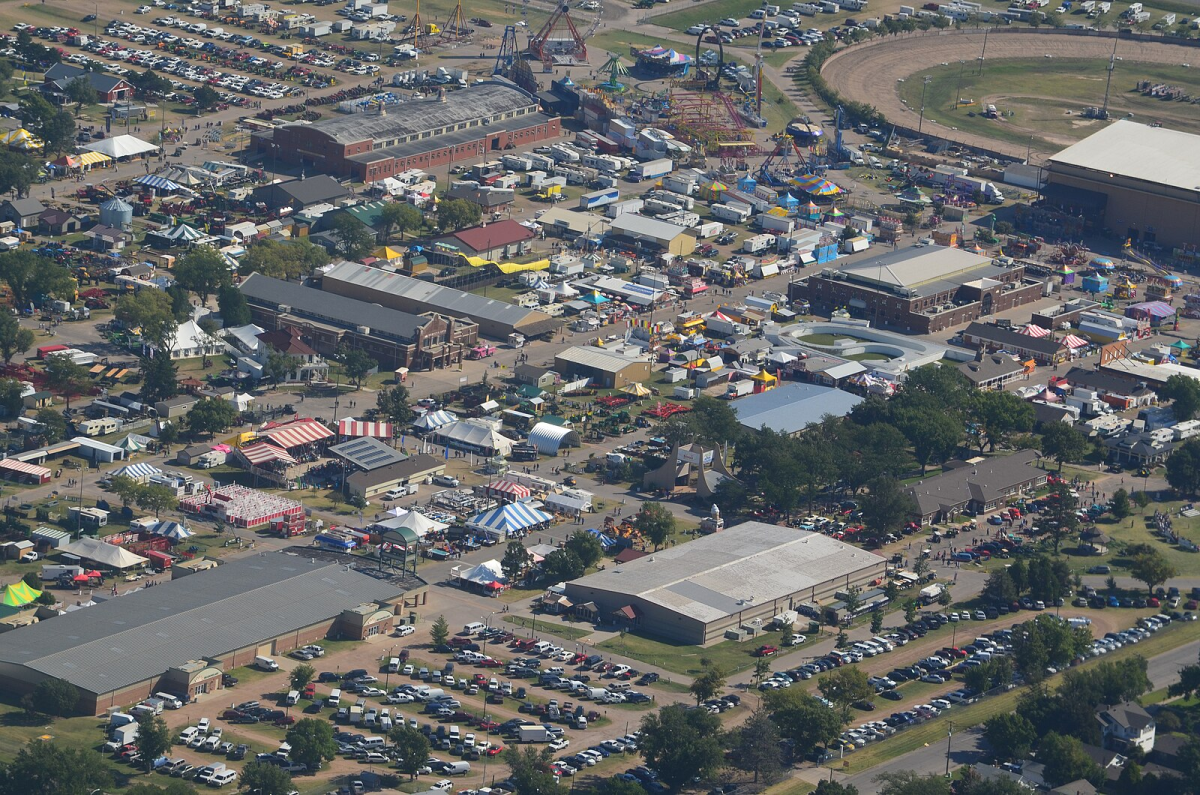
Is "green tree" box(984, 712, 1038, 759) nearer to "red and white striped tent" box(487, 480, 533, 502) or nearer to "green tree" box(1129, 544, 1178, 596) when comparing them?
"green tree" box(1129, 544, 1178, 596)

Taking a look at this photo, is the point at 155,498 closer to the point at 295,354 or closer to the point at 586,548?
the point at 586,548

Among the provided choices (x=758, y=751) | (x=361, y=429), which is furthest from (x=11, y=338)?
(x=758, y=751)

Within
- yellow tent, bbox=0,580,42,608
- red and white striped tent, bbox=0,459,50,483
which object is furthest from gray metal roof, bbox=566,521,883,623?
red and white striped tent, bbox=0,459,50,483

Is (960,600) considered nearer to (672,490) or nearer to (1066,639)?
(1066,639)

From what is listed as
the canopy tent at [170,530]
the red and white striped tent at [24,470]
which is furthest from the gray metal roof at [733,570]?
A: the red and white striped tent at [24,470]

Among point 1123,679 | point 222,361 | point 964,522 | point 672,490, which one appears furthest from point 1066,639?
point 222,361

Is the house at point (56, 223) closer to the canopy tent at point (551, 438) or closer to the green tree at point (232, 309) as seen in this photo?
the green tree at point (232, 309)
